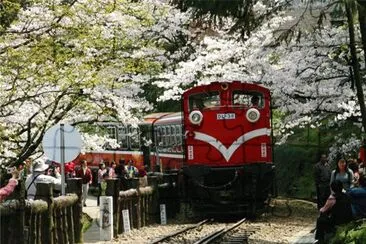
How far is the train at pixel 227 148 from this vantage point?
62.6 ft

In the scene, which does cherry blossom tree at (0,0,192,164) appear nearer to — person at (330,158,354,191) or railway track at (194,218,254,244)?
railway track at (194,218,254,244)

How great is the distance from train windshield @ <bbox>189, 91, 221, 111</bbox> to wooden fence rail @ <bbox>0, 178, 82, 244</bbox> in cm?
597

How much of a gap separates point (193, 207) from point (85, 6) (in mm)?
6746

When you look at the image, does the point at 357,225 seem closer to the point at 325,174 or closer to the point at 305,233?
the point at 305,233

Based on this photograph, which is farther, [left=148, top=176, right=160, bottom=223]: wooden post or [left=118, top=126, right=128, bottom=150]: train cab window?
[left=118, top=126, right=128, bottom=150]: train cab window

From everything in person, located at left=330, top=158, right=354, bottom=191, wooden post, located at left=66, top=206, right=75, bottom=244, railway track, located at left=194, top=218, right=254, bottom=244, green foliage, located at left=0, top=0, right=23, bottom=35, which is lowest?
railway track, located at left=194, top=218, right=254, bottom=244

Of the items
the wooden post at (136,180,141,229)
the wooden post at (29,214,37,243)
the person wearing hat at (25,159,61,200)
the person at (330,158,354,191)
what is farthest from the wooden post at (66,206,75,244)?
the person at (330,158,354,191)

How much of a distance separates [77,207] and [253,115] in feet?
20.6

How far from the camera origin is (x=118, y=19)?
58.9 feet

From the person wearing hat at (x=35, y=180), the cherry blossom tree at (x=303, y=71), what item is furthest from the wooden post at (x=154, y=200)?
the person wearing hat at (x=35, y=180)

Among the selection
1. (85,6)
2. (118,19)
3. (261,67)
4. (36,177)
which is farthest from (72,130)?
(261,67)

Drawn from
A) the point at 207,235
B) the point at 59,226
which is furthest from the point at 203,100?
the point at 59,226

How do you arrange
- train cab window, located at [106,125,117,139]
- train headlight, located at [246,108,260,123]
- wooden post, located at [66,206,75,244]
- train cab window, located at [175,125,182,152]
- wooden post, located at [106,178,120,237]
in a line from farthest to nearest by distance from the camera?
train cab window, located at [106,125,117,139] < train cab window, located at [175,125,182,152] < train headlight, located at [246,108,260,123] < wooden post, located at [106,178,120,237] < wooden post, located at [66,206,75,244]

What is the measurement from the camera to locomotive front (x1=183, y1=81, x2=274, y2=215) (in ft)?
62.6
